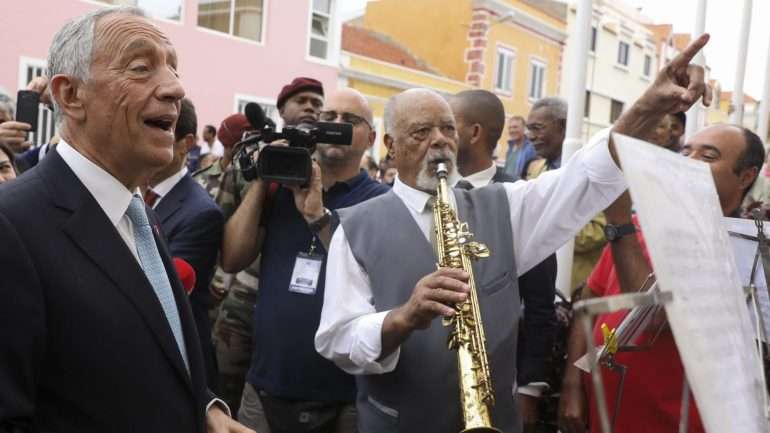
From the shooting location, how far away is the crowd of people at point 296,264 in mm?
1584

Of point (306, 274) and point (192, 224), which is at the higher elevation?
point (192, 224)

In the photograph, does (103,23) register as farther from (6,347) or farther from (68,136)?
(6,347)

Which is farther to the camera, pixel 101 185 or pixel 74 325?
pixel 101 185

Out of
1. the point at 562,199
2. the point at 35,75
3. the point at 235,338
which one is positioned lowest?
the point at 235,338

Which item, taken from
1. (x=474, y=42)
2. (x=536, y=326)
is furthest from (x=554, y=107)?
(x=474, y=42)

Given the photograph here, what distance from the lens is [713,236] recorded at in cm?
125

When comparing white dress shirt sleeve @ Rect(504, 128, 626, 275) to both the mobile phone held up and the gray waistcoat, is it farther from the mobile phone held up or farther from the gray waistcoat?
the mobile phone held up

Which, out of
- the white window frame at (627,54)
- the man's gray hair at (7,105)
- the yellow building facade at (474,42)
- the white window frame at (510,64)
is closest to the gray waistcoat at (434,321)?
the man's gray hair at (7,105)

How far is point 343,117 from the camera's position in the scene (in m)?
3.51

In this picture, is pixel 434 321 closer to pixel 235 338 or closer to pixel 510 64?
pixel 235 338

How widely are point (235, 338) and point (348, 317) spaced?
1.12 metres

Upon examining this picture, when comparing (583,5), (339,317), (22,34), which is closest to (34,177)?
(339,317)

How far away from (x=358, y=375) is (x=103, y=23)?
1.45 meters

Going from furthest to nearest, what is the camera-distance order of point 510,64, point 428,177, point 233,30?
point 510,64 < point 233,30 < point 428,177
